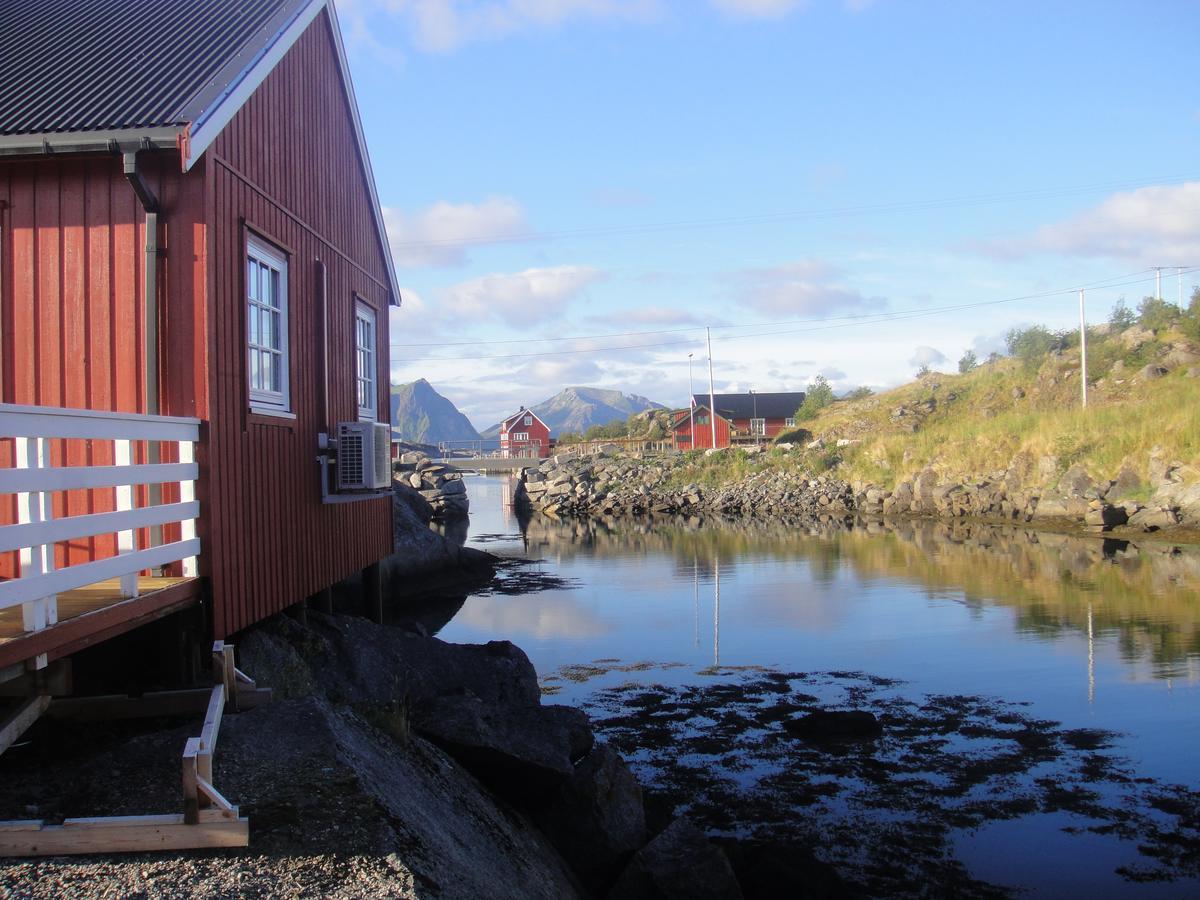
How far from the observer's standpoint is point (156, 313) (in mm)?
7629

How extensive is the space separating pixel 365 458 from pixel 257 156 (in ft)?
10.1

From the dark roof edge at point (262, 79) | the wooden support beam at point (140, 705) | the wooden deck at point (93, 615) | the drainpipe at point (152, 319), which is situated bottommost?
the wooden support beam at point (140, 705)

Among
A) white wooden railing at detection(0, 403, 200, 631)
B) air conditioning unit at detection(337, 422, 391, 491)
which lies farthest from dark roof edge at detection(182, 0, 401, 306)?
air conditioning unit at detection(337, 422, 391, 491)

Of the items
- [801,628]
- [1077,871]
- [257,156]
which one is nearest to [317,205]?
[257,156]

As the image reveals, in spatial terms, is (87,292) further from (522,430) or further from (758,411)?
(522,430)

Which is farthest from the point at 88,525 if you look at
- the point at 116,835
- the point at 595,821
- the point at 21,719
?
the point at 595,821

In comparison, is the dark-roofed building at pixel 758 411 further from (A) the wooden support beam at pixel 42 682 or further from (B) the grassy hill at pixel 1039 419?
(A) the wooden support beam at pixel 42 682

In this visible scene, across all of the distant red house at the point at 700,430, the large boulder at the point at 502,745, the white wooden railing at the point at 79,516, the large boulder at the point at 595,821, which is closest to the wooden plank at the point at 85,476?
the white wooden railing at the point at 79,516

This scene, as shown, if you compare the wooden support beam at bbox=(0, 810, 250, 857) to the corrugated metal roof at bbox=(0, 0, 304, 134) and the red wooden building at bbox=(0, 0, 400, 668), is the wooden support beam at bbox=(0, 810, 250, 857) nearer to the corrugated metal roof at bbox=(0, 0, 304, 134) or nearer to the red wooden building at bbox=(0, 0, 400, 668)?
the red wooden building at bbox=(0, 0, 400, 668)

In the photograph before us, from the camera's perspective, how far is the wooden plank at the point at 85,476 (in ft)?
16.6

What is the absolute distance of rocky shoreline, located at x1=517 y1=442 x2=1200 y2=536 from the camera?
28703 mm

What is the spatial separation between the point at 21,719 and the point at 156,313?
323cm

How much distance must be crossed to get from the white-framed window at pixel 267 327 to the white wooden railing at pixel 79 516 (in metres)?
1.64

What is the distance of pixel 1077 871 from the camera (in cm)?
761
